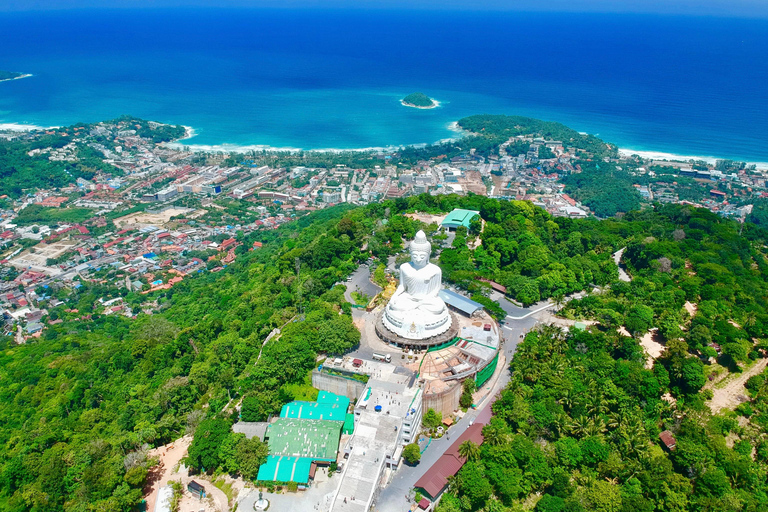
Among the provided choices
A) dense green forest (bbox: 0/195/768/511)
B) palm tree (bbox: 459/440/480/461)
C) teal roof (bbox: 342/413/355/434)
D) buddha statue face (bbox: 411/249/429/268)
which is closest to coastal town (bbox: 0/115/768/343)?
dense green forest (bbox: 0/195/768/511)

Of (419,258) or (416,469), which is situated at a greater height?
(419,258)

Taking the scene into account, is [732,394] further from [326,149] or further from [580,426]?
[326,149]

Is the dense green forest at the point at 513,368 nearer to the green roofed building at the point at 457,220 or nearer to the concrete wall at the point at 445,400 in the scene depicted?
the green roofed building at the point at 457,220

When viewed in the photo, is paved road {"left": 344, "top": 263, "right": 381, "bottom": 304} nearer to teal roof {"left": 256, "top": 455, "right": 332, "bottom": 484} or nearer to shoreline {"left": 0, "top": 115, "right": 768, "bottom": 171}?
teal roof {"left": 256, "top": 455, "right": 332, "bottom": 484}

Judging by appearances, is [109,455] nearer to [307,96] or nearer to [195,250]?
[195,250]

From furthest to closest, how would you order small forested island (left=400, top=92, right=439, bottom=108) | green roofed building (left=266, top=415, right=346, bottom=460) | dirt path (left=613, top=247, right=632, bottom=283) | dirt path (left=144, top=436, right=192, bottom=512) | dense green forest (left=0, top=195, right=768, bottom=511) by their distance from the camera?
small forested island (left=400, top=92, right=439, bottom=108)
dirt path (left=613, top=247, right=632, bottom=283)
green roofed building (left=266, top=415, right=346, bottom=460)
dirt path (left=144, top=436, right=192, bottom=512)
dense green forest (left=0, top=195, right=768, bottom=511)

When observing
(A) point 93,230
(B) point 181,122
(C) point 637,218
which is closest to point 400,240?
(C) point 637,218

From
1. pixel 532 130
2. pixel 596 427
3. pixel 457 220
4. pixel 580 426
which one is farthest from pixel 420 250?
pixel 532 130
